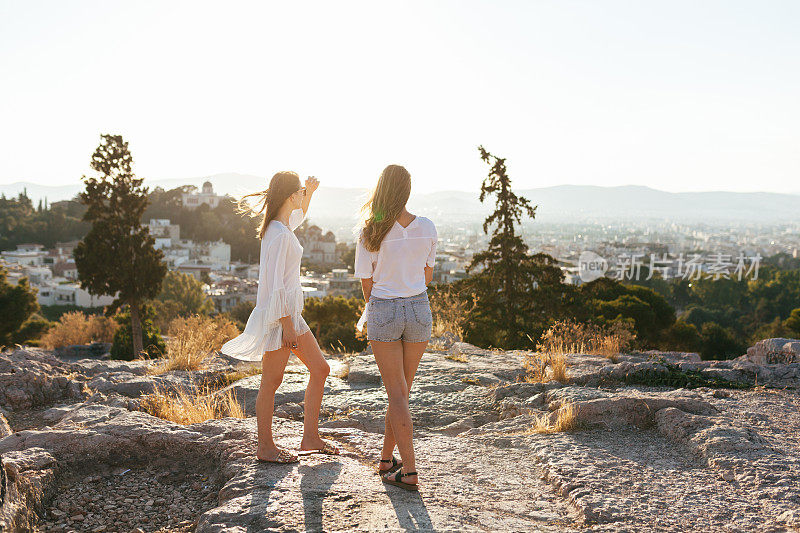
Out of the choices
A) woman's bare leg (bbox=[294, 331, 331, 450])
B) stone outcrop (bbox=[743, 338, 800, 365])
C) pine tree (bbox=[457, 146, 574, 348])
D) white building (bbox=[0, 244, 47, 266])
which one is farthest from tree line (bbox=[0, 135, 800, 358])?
white building (bbox=[0, 244, 47, 266])

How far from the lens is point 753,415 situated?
5340 mm

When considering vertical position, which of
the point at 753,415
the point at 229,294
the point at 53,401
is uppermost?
the point at 753,415

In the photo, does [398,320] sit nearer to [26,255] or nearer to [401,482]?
[401,482]

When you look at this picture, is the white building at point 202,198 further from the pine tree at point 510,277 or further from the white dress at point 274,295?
the white dress at point 274,295

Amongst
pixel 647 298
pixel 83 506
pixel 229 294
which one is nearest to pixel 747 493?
pixel 83 506

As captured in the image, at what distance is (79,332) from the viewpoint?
726 inches

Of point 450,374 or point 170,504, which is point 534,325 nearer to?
point 450,374

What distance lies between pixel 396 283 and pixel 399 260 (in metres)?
0.14

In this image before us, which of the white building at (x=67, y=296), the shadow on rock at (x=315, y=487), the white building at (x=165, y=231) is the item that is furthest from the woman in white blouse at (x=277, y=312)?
the white building at (x=165, y=231)

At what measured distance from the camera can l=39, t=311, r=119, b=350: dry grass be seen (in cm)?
1814

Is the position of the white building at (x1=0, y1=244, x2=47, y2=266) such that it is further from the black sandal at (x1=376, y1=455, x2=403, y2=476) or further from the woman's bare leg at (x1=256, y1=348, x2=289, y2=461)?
the black sandal at (x1=376, y1=455, x2=403, y2=476)

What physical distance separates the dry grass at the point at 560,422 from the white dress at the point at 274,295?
235 centimetres

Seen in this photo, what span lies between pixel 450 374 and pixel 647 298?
13.2 meters

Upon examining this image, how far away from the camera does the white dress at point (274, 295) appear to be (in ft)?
12.3
